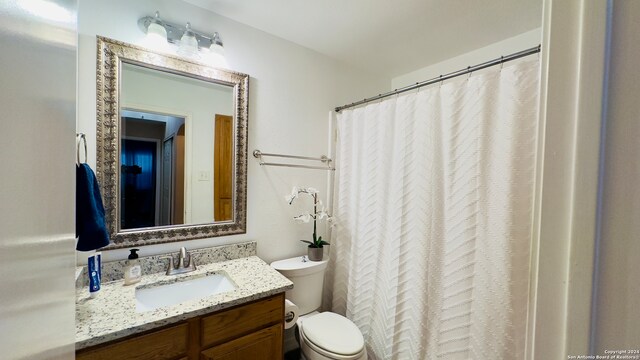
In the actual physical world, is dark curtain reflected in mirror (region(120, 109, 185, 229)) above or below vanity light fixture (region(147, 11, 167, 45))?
below

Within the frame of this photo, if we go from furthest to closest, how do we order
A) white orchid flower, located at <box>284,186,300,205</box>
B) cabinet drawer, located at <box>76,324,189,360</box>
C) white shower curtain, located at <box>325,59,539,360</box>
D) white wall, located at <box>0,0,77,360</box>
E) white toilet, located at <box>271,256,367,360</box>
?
white orchid flower, located at <box>284,186,300,205</box>, white toilet, located at <box>271,256,367,360</box>, white shower curtain, located at <box>325,59,539,360</box>, cabinet drawer, located at <box>76,324,189,360</box>, white wall, located at <box>0,0,77,360</box>

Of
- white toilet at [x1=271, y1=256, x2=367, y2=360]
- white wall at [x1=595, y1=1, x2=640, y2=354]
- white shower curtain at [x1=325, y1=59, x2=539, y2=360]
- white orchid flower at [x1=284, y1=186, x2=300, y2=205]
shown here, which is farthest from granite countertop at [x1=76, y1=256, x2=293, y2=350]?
white wall at [x1=595, y1=1, x2=640, y2=354]

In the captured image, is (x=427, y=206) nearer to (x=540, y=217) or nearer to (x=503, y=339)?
(x=503, y=339)

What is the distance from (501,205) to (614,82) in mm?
958

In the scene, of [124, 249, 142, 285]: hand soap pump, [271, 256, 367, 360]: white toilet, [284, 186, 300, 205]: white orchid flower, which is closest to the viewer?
[124, 249, 142, 285]: hand soap pump

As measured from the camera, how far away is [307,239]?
1819mm

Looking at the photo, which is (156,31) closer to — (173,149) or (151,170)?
(173,149)

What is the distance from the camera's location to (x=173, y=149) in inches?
51.9

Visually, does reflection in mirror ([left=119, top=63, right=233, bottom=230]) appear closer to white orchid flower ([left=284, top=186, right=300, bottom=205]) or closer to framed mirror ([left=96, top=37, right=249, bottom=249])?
framed mirror ([left=96, top=37, right=249, bottom=249])

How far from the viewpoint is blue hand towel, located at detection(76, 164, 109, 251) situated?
879 millimetres

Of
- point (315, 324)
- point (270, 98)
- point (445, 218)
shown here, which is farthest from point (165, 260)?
point (445, 218)

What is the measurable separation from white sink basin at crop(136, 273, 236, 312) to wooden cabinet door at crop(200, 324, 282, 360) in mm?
241

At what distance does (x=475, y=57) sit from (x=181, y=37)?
1990 mm

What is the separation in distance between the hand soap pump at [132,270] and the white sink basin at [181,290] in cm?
6
